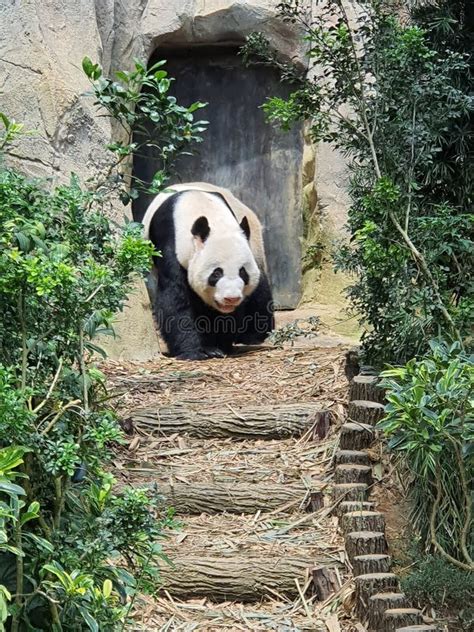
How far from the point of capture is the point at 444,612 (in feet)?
14.2

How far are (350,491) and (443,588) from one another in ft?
2.50

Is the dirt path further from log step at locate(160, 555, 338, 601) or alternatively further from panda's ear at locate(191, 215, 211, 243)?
panda's ear at locate(191, 215, 211, 243)

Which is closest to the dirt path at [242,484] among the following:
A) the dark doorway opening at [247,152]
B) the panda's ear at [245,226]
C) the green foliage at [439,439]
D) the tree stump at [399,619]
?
the tree stump at [399,619]

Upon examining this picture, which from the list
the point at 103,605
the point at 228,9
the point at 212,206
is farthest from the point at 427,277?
the point at 228,9

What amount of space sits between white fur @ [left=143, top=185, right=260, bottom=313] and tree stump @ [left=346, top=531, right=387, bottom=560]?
3.99m

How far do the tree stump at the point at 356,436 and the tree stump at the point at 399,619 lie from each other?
49.9 inches

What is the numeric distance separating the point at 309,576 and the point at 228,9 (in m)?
6.41

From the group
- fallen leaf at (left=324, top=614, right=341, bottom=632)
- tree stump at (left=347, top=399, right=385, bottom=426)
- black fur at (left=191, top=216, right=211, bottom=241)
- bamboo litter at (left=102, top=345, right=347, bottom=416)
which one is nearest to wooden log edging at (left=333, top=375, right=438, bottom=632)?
tree stump at (left=347, top=399, right=385, bottom=426)

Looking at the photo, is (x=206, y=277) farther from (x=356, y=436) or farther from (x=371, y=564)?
(x=371, y=564)

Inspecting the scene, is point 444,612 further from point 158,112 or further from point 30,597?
point 158,112

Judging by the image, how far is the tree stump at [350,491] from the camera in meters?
4.88

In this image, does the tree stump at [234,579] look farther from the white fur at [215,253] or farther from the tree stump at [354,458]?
the white fur at [215,253]

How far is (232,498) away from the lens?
5156 mm

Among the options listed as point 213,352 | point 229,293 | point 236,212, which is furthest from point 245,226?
point 213,352
